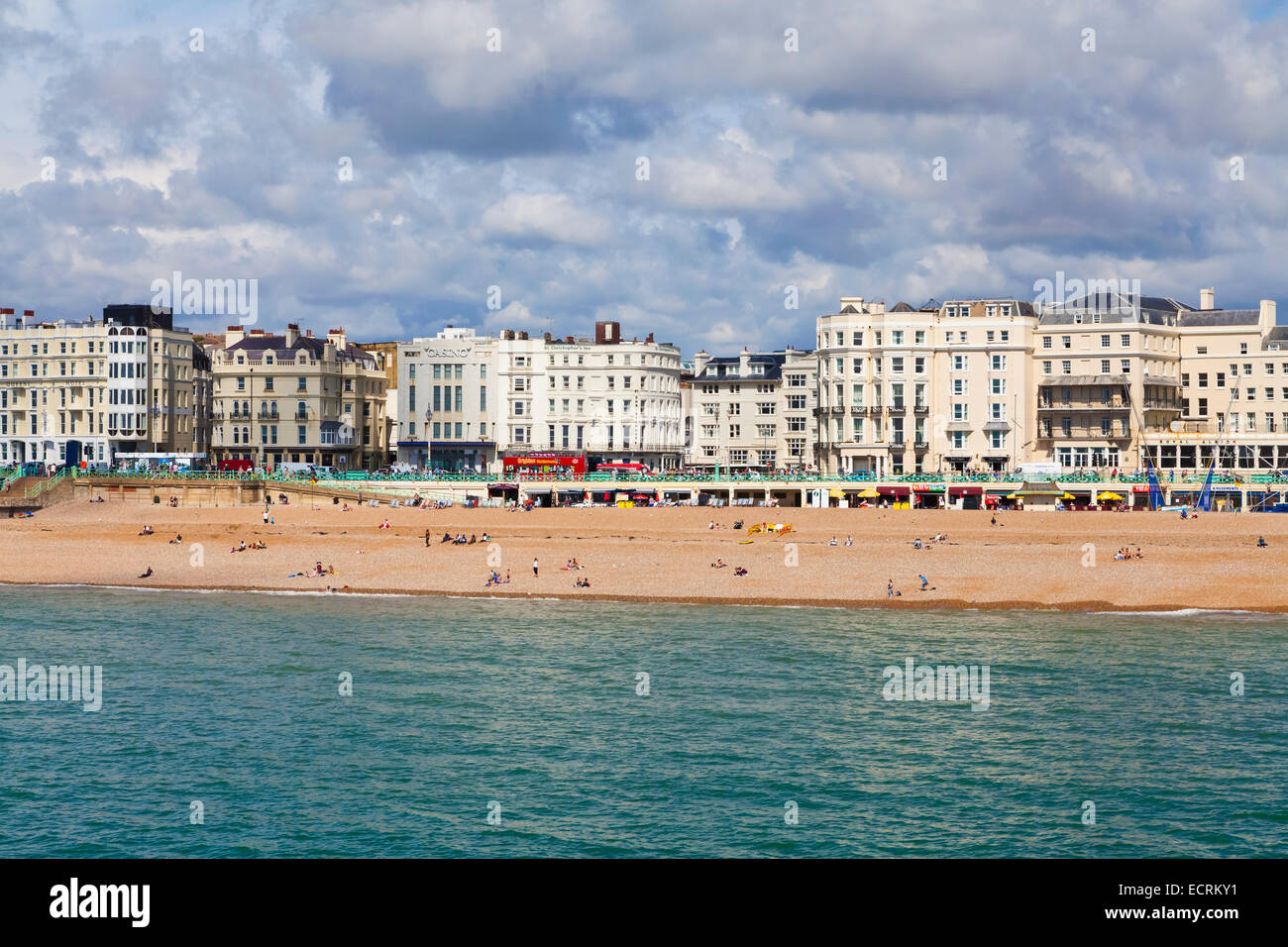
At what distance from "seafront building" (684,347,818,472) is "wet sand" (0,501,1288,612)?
3465 cm

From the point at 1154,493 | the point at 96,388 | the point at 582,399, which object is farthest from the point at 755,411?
the point at 96,388

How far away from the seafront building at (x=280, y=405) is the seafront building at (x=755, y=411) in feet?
95.6

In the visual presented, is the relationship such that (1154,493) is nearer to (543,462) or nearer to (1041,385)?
(1041,385)

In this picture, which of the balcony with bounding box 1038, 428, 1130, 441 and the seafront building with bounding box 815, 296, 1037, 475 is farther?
the seafront building with bounding box 815, 296, 1037, 475

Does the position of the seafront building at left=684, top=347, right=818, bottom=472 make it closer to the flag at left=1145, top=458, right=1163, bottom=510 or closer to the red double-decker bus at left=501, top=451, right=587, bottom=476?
the red double-decker bus at left=501, top=451, right=587, bottom=476

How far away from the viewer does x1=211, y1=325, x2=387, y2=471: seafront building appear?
9900 centimetres

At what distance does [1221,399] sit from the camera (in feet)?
308

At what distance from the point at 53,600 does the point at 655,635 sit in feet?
77.4

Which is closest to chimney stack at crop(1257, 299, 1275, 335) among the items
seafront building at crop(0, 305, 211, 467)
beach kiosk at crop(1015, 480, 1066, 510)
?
beach kiosk at crop(1015, 480, 1066, 510)

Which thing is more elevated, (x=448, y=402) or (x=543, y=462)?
(x=448, y=402)

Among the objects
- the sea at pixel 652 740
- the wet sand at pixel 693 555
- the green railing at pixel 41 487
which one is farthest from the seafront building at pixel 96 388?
the sea at pixel 652 740

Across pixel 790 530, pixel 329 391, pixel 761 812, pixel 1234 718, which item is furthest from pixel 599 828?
pixel 329 391
